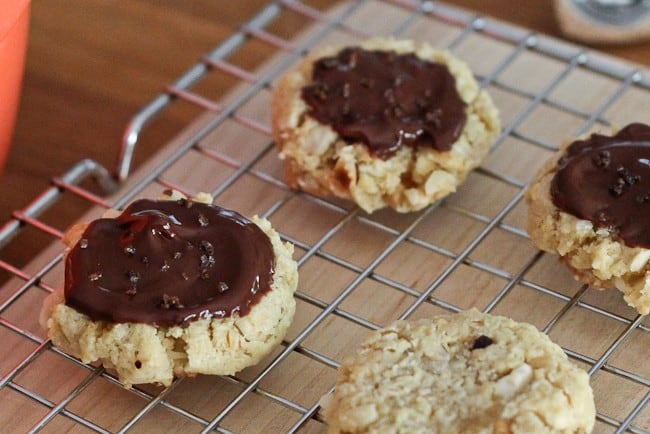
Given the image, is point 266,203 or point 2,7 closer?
point 2,7

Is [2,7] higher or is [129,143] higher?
[2,7]

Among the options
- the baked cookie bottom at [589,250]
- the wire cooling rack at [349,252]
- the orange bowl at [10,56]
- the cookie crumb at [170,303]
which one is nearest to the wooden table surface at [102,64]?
the wire cooling rack at [349,252]

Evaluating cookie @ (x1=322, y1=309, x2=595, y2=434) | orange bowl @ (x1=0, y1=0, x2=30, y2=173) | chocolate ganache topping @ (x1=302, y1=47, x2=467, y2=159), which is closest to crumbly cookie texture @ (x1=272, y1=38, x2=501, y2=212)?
chocolate ganache topping @ (x1=302, y1=47, x2=467, y2=159)

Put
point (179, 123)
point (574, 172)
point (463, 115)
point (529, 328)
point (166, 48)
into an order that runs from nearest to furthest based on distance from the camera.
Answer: point (529, 328), point (574, 172), point (463, 115), point (179, 123), point (166, 48)

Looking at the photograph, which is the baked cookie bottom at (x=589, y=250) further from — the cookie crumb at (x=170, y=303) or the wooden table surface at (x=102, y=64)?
the wooden table surface at (x=102, y=64)

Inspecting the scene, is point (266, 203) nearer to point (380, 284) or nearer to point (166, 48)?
point (380, 284)

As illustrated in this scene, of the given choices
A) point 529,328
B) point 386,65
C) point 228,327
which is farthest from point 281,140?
point 529,328

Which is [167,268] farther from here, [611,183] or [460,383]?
[611,183]
